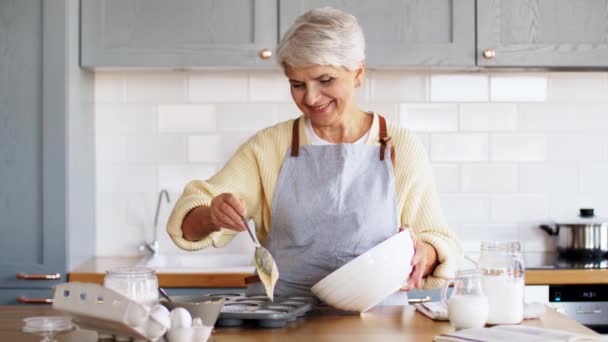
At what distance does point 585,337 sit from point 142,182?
2.63 metres

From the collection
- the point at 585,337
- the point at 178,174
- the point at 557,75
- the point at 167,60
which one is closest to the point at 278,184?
the point at 585,337

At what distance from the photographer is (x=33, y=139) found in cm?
360

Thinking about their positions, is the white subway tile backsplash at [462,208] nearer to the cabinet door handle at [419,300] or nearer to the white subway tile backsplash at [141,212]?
the cabinet door handle at [419,300]

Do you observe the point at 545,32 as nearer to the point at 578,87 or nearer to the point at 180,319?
the point at 578,87

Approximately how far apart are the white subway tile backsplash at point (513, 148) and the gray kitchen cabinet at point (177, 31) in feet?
3.75

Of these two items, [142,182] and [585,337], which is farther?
[142,182]

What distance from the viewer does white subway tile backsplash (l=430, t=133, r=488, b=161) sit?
13.6ft

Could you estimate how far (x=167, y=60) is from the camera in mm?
3768

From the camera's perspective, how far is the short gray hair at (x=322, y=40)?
94.6 inches

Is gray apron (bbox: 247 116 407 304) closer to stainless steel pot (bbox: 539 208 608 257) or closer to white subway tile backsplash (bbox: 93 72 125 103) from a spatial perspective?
stainless steel pot (bbox: 539 208 608 257)

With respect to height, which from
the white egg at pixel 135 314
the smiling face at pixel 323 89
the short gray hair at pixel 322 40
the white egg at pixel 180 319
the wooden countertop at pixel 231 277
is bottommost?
the wooden countertop at pixel 231 277

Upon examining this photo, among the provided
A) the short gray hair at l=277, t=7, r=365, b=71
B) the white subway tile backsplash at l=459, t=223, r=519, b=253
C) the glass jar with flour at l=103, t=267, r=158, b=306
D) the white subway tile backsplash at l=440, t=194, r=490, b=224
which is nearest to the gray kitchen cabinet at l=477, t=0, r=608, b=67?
the white subway tile backsplash at l=440, t=194, r=490, b=224

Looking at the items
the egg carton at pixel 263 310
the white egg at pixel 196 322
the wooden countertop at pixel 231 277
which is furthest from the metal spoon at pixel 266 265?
the wooden countertop at pixel 231 277

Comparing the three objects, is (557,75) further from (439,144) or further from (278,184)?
(278,184)
